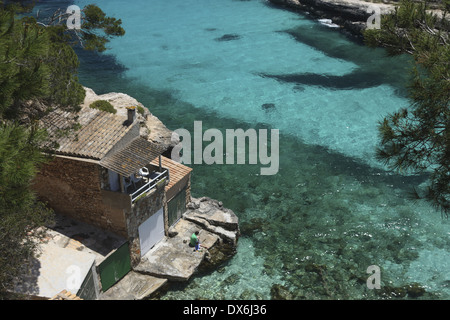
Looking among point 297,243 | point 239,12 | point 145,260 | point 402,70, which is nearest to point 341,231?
point 297,243

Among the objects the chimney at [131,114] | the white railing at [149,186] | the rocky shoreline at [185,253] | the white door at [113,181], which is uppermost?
the chimney at [131,114]

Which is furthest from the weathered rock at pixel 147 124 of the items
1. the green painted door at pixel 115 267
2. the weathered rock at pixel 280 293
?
the weathered rock at pixel 280 293

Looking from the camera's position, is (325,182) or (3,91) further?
(325,182)

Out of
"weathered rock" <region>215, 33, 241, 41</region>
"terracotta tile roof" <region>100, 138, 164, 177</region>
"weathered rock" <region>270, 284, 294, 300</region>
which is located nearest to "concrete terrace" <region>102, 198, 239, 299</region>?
"weathered rock" <region>270, 284, 294, 300</region>

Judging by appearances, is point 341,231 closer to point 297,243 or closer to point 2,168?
point 297,243

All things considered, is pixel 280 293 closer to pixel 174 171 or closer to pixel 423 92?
pixel 174 171

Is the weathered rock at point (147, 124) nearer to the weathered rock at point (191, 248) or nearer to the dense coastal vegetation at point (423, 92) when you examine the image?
the weathered rock at point (191, 248)
